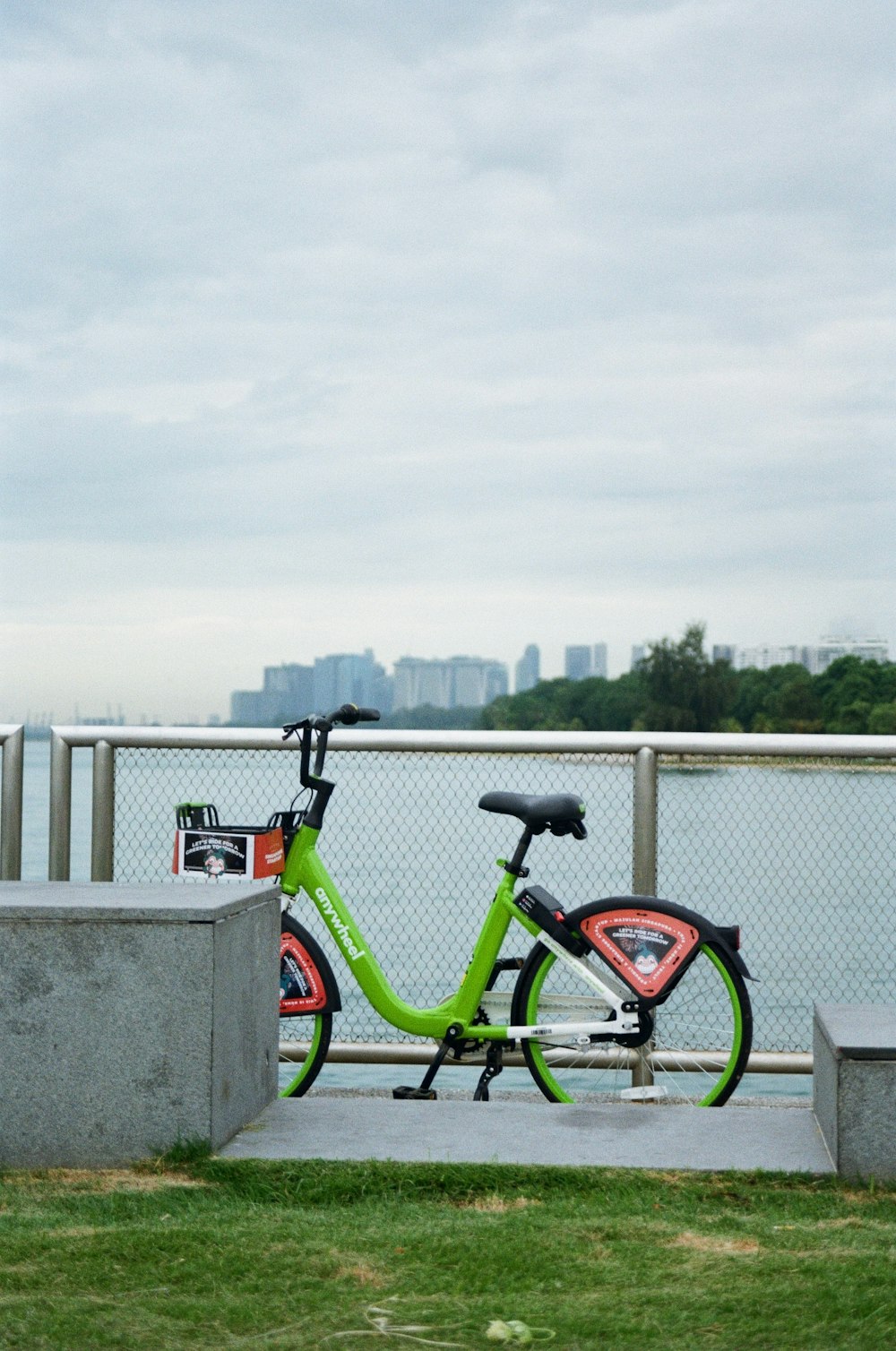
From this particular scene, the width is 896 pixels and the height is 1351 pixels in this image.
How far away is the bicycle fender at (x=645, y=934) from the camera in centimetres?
556

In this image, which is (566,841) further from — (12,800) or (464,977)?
(12,800)

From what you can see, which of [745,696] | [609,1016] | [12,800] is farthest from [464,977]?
[745,696]

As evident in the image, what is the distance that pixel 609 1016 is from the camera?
5637 mm

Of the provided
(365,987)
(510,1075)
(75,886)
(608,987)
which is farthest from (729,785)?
(510,1075)

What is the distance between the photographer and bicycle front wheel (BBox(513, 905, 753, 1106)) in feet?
18.6

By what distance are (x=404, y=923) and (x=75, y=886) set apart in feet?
6.92

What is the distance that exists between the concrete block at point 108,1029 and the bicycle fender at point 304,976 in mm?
1544

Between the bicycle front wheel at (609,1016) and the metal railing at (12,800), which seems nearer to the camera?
the bicycle front wheel at (609,1016)

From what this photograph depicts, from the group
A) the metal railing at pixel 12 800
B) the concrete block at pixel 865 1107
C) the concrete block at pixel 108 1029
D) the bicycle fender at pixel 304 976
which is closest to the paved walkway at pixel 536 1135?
the concrete block at pixel 865 1107

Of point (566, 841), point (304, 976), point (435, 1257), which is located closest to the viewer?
point (435, 1257)

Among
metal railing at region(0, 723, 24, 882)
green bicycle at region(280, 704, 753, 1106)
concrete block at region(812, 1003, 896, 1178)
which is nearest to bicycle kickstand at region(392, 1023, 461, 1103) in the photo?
green bicycle at region(280, 704, 753, 1106)

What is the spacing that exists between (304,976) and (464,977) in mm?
610

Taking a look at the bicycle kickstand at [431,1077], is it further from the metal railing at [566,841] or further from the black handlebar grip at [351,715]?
the black handlebar grip at [351,715]

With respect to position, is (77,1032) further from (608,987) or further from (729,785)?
(729,785)
